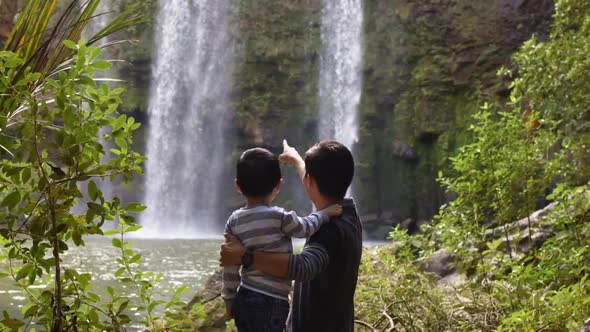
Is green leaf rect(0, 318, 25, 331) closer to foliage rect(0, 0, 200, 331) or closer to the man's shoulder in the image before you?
foliage rect(0, 0, 200, 331)

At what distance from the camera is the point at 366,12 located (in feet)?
86.2

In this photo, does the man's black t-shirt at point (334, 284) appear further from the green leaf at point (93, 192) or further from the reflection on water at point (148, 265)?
the reflection on water at point (148, 265)

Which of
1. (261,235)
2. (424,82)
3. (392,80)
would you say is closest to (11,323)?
(261,235)

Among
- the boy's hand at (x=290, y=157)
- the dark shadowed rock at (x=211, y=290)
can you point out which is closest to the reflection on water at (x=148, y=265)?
the dark shadowed rock at (x=211, y=290)

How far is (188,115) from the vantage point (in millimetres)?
27797

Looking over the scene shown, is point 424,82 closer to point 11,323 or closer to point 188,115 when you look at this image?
point 188,115

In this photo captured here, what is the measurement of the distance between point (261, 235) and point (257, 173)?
0.68 ft

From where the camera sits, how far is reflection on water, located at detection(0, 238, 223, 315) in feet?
27.2

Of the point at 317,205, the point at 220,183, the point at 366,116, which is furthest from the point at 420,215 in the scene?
A: the point at 317,205

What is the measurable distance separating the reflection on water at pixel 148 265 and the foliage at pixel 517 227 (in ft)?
13.4

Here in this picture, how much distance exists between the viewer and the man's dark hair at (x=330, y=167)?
2160 mm

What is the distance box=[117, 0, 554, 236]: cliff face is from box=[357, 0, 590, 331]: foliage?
17197 millimetres

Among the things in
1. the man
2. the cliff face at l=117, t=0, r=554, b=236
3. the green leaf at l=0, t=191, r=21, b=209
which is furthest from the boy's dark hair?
the cliff face at l=117, t=0, r=554, b=236

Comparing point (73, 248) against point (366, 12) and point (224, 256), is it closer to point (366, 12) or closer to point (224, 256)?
point (224, 256)
